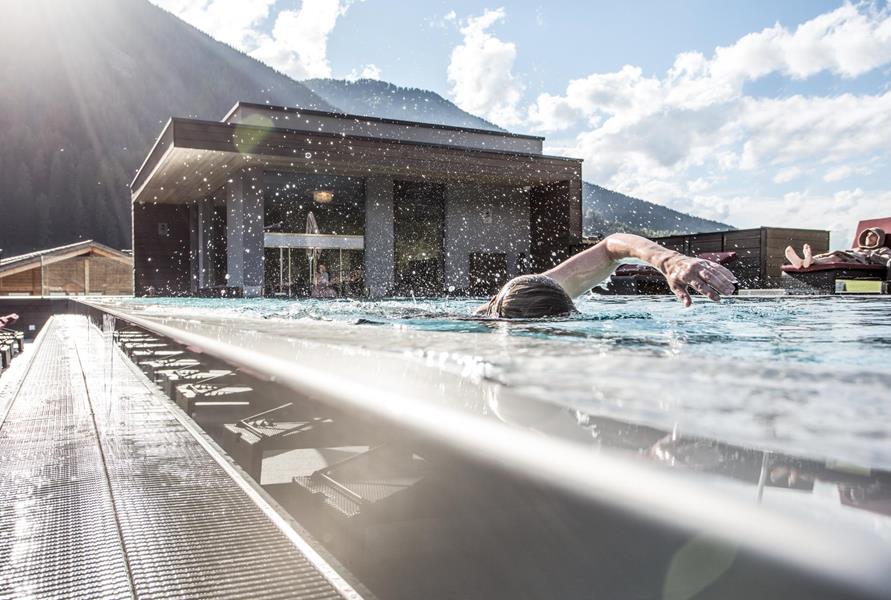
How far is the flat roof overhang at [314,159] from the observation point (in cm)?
1113

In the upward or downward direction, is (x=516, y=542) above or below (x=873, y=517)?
below

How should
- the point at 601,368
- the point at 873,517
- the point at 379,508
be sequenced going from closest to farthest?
the point at 873,517 → the point at 601,368 → the point at 379,508

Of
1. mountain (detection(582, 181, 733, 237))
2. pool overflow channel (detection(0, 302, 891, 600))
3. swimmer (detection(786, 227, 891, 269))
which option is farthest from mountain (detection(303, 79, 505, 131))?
pool overflow channel (detection(0, 302, 891, 600))

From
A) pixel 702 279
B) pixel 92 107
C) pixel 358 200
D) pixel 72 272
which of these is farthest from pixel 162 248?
pixel 92 107

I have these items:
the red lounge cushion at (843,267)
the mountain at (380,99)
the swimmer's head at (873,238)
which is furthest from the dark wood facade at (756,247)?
the mountain at (380,99)

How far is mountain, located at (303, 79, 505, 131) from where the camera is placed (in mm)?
119188

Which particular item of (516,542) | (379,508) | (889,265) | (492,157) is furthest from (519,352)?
(492,157)

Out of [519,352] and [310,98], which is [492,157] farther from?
[310,98]

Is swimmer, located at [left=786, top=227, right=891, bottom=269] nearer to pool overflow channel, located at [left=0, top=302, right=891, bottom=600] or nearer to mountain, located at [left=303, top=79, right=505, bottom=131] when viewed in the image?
pool overflow channel, located at [left=0, top=302, right=891, bottom=600]

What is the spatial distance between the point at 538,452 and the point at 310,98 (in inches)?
5223

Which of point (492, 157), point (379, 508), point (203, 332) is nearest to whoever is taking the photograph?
point (203, 332)

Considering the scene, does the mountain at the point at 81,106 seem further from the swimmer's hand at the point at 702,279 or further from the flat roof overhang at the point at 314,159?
the swimmer's hand at the point at 702,279

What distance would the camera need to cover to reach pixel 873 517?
0.16 metres

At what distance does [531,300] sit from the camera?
2.36 metres
